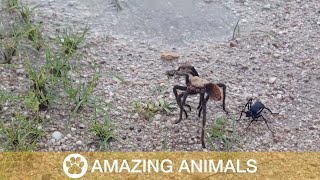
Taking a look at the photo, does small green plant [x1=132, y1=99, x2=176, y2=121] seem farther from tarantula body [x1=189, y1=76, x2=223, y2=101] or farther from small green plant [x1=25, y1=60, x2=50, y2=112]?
small green plant [x1=25, y1=60, x2=50, y2=112]

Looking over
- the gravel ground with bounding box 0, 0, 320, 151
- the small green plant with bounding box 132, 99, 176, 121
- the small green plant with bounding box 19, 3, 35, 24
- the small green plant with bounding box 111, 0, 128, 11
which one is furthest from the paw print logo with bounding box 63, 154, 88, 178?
the small green plant with bounding box 111, 0, 128, 11

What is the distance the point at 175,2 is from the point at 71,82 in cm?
163

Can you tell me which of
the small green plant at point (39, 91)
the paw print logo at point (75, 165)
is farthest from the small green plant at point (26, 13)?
the paw print logo at point (75, 165)

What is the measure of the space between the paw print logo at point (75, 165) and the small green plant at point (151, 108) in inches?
20.8

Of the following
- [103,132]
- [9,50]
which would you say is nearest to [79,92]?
[103,132]

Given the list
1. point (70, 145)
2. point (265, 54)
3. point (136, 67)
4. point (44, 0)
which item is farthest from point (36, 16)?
point (265, 54)

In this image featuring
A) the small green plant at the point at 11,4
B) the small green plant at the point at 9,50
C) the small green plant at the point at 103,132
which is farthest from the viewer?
the small green plant at the point at 11,4

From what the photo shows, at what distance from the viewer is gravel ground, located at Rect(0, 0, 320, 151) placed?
3543mm

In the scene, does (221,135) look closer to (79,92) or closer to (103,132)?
(103,132)

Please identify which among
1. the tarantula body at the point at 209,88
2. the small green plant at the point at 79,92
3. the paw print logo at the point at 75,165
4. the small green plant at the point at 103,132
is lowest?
the paw print logo at the point at 75,165

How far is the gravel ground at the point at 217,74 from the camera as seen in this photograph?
11.6 feet

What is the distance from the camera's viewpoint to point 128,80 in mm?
4035

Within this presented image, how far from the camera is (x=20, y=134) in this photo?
133 inches

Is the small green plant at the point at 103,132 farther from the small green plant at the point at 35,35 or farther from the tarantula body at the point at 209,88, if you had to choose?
Result: the small green plant at the point at 35,35
